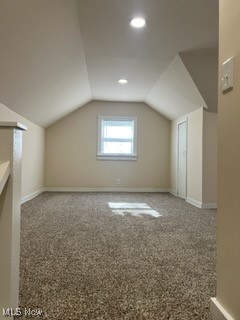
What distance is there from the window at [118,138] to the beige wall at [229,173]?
217 inches

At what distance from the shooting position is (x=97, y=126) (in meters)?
6.64

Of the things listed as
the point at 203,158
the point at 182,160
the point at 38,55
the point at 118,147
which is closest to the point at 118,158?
the point at 118,147

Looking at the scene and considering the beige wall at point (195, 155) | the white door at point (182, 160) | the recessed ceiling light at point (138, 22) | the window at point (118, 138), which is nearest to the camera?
the recessed ceiling light at point (138, 22)

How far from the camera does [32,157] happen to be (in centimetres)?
536

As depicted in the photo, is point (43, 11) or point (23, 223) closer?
point (43, 11)

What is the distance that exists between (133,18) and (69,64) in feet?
4.37

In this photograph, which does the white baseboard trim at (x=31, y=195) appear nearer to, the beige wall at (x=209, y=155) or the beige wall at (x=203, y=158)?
the beige wall at (x=203, y=158)

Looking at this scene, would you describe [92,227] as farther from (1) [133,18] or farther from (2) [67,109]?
(2) [67,109]

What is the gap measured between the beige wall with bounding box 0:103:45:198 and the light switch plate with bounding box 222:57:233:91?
11.3 feet

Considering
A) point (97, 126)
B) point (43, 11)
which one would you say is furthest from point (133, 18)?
point (97, 126)

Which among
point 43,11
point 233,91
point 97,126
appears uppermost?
point 43,11

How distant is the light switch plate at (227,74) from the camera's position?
3.52ft

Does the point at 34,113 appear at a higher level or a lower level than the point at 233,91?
higher

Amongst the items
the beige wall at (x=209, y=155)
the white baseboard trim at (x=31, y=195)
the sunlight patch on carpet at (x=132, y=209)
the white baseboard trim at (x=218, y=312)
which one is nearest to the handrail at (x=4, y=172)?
the white baseboard trim at (x=218, y=312)
